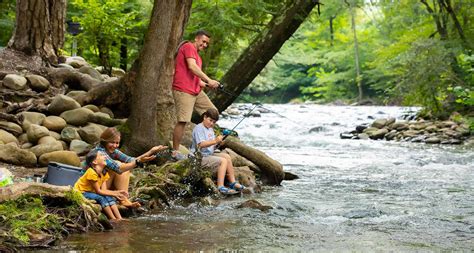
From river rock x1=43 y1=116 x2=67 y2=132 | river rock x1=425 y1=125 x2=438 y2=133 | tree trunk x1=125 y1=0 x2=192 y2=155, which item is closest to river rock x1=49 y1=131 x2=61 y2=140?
river rock x1=43 y1=116 x2=67 y2=132

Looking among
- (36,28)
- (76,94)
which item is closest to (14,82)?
(76,94)

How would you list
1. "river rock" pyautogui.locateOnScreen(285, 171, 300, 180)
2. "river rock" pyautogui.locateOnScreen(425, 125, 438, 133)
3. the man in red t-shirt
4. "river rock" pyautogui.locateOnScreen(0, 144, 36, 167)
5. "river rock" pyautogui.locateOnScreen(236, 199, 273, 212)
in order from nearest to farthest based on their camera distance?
"river rock" pyautogui.locateOnScreen(236, 199, 273, 212) → "river rock" pyautogui.locateOnScreen(0, 144, 36, 167) → the man in red t-shirt → "river rock" pyautogui.locateOnScreen(285, 171, 300, 180) → "river rock" pyautogui.locateOnScreen(425, 125, 438, 133)

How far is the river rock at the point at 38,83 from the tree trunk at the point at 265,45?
2946 millimetres

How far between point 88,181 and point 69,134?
314 cm

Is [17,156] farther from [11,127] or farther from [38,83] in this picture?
[38,83]

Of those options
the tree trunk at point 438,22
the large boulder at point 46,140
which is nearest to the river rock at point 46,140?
the large boulder at point 46,140

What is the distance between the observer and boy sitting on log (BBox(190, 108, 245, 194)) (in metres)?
7.89

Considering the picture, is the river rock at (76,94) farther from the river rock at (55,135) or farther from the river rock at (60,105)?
the river rock at (55,135)

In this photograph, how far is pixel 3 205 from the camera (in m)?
5.16

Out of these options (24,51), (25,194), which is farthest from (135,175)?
(24,51)

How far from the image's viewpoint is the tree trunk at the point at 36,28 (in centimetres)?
1118

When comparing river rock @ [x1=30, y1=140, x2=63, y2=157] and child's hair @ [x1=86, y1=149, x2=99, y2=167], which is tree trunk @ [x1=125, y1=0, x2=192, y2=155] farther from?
child's hair @ [x1=86, y1=149, x2=99, y2=167]

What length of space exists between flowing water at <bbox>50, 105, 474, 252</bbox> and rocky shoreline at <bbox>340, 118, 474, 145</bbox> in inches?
209

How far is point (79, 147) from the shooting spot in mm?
8688
